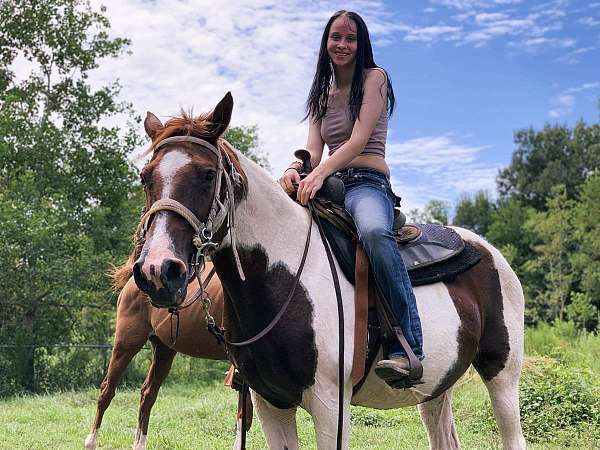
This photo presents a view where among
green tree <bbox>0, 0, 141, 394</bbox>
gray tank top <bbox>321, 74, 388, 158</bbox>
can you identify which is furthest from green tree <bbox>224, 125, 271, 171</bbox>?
gray tank top <bbox>321, 74, 388, 158</bbox>

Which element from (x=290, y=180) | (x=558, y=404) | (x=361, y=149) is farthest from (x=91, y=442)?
(x=558, y=404)

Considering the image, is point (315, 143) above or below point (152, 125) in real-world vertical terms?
above

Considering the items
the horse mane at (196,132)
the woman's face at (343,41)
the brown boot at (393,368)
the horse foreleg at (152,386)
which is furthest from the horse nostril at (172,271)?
the horse foreleg at (152,386)

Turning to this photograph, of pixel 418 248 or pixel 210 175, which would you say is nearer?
pixel 210 175

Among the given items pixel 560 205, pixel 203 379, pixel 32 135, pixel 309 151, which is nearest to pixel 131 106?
pixel 32 135

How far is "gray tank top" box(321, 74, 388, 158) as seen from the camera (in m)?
3.25

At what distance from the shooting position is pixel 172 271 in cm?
219

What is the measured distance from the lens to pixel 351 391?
2.82m

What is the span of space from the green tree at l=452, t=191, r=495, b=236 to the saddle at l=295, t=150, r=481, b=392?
4231 cm

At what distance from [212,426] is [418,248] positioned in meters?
5.67

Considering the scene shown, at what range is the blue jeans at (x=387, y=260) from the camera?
2.81 meters

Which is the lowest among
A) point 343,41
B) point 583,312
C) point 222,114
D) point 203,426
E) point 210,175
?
point 203,426

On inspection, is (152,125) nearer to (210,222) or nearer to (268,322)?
(210,222)

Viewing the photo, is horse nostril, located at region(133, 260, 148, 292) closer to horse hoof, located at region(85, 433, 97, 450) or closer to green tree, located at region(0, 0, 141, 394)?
horse hoof, located at region(85, 433, 97, 450)
